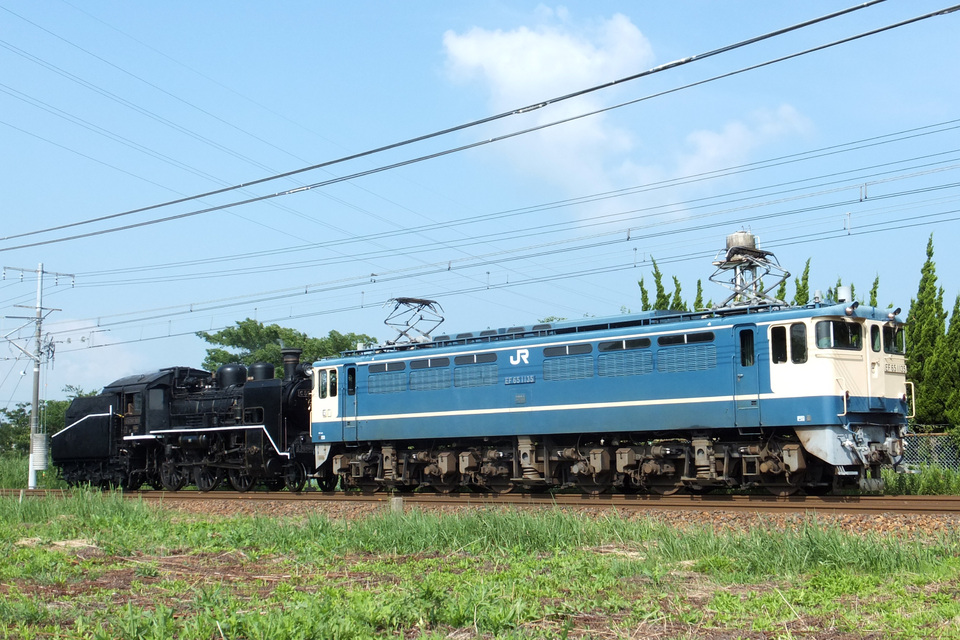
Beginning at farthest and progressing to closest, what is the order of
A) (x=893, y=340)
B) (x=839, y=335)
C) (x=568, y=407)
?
(x=568, y=407), (x=893, y=340), (x=839, y=335)

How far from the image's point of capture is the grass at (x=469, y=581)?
6988mm

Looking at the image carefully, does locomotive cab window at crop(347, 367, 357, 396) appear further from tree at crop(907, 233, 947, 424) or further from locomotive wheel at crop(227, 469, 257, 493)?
tree at crop(907, 233, 947, 424)

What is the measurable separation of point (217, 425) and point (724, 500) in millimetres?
14999

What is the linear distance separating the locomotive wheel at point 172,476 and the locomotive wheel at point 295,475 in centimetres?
376

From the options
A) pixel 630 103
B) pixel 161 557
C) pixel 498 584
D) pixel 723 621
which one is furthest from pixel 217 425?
pixel 723 621

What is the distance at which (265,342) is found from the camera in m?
58.5

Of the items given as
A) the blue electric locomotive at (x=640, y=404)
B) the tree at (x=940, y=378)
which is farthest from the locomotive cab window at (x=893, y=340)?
the tree at (x=940, y=378)

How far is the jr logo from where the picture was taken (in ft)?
64.7

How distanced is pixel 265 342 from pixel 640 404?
145 ft

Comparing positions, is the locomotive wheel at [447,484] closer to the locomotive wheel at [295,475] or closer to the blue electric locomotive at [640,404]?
the blue electric locomotive at [640,404]

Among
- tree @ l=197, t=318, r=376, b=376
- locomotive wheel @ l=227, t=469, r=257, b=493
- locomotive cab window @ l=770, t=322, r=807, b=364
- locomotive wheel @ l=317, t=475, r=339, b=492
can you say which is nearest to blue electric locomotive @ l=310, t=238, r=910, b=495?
locomotive cab window @ l=770, t=322, r=807, b=364

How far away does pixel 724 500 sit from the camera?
16703 mm

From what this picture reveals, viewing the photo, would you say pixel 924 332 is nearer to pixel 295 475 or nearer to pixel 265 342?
pixel 295 475

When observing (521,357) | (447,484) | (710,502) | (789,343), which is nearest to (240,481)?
(447,484)
